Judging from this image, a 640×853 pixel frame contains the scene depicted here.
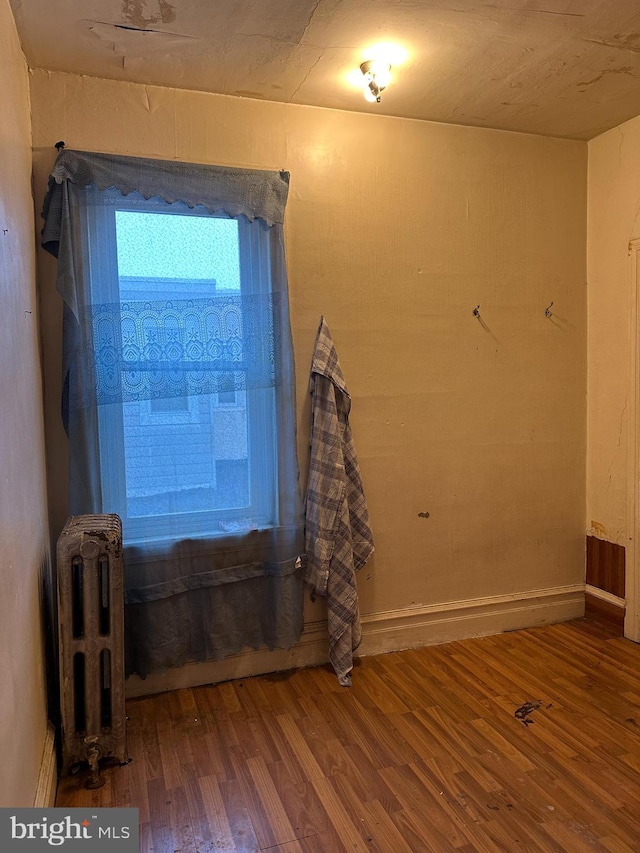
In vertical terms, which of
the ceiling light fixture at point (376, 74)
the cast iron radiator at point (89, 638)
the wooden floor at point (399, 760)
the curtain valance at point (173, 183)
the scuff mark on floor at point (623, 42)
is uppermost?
the scuff mark on floor at point (623, 42)

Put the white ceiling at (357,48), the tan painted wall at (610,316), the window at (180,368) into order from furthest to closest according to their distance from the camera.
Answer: the tan painted wall at (610,316) → the window at (180,368) → the white ceiling at (357,48)

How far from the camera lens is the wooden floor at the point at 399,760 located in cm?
183

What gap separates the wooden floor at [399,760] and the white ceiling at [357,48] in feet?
8.41

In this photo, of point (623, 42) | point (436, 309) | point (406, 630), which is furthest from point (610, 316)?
point (406, 630)

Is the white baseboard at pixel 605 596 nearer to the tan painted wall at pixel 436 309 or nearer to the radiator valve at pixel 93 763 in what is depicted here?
the tan painted wall at pixel 436 309

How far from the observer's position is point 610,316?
320 centimetres

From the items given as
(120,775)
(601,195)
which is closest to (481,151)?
(601,195)

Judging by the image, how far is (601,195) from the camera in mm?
3209

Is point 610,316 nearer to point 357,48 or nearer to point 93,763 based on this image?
point 357,48

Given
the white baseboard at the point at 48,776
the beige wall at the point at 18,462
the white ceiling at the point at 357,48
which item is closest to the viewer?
the beige wall at the point at 18,462

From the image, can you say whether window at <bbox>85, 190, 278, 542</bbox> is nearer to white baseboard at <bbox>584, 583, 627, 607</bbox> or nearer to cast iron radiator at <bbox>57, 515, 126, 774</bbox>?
cast iron radiator at <bbox>57, 515, 126, 774</bbox>

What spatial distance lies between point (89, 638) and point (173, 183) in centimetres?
179

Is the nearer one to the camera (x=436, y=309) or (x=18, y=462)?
(x=18, y=462)

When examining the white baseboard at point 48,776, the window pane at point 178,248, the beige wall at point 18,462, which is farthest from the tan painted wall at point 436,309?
the white baseboard at point 48,776
